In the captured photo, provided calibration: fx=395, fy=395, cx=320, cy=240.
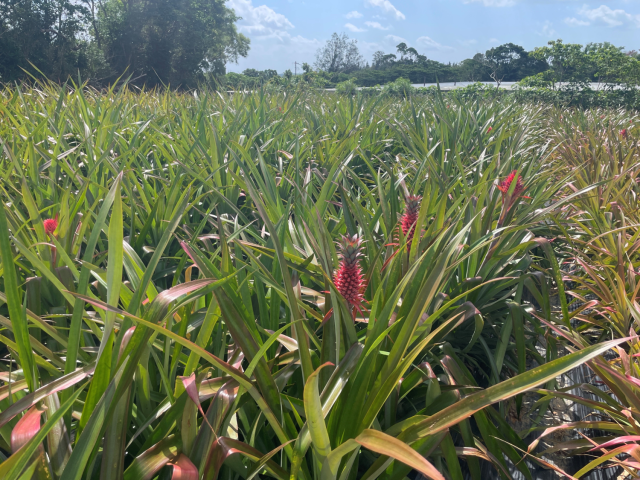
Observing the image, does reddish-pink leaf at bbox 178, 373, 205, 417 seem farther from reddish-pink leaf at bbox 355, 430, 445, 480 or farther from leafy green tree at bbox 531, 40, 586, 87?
leafy green tree at bbox 531, 40, 586, 87

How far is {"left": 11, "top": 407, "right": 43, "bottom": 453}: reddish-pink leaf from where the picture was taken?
1.80 feet

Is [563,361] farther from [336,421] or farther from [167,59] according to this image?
[167,59]

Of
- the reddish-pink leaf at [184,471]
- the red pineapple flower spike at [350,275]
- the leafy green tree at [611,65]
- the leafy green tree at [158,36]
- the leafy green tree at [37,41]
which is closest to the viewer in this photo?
the reddish-pink leaf at [184,471]

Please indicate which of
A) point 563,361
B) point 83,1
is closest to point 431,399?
point 563,361

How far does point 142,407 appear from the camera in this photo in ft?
2.55

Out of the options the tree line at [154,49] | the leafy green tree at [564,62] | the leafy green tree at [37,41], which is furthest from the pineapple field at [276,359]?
the leafy green tree at [37,41]

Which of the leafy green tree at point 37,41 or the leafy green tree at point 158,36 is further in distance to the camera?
the leafy green tree at point 158,36

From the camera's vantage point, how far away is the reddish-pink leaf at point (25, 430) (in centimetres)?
55

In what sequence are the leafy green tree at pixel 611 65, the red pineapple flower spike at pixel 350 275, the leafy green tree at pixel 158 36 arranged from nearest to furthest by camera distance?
the red pineapple flower spike at pixel 350 275 → the leafy green tree at pixel 611 65 → the leafy green tree at pixel 158 36

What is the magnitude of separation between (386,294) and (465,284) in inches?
16.9

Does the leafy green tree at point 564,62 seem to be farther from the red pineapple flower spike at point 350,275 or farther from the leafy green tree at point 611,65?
the red pineapple flower spike at point 350,275

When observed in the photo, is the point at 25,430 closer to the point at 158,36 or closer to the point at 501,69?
the point at 158,36

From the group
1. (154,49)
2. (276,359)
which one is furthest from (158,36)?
(276,359)

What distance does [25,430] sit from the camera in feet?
1.86
